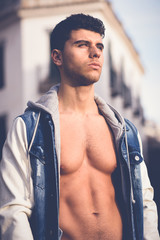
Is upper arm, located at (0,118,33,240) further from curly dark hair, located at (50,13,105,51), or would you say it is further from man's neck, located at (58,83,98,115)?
curly dark hair, located at (50,13,105,51)

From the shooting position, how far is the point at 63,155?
9.43 ft

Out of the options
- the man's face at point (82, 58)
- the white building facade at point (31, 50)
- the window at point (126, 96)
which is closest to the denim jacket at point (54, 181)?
the man's face at point (82, 58)

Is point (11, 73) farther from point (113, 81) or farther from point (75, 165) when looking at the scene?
point (75, 165)

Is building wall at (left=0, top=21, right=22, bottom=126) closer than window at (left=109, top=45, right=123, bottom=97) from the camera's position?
Yes

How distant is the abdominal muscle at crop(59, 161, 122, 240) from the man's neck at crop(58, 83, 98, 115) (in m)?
0.52

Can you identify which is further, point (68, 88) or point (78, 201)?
point (68, 88)

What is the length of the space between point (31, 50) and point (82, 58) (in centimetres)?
1170

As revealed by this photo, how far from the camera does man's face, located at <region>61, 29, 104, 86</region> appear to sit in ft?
9.99

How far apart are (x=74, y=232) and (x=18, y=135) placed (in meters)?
0.84

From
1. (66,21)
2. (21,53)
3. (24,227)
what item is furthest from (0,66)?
(24,227)

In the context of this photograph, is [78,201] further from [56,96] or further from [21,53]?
[21,53]

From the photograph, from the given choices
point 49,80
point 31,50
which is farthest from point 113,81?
point 31,50

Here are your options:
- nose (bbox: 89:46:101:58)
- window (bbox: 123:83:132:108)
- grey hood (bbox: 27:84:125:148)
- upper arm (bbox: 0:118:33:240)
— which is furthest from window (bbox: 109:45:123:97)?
upper arm (bbox: 0:118:33:240)

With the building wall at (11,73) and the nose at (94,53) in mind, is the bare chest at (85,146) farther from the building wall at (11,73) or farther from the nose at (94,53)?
the building wall at (11,73)
